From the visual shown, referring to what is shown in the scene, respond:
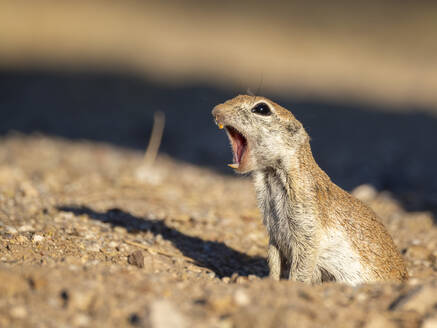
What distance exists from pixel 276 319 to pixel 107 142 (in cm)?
755

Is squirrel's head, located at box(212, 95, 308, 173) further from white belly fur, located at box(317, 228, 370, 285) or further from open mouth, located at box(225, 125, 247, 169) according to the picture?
white belly fur, located at box(317, 228, 370, 285)

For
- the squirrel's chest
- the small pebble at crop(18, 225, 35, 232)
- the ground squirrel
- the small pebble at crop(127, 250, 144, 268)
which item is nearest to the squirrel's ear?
the ground squirrel

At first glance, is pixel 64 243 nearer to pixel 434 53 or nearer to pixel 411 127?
pixel 411 127

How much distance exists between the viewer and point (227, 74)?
49.5 feet

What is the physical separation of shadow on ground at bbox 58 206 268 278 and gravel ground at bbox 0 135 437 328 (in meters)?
0.01

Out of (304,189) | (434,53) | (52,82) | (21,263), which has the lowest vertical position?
(52,82)

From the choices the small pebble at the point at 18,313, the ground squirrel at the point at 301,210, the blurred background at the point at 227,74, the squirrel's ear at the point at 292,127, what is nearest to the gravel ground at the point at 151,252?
the small pebble at the point at 18,313

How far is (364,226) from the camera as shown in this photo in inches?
156

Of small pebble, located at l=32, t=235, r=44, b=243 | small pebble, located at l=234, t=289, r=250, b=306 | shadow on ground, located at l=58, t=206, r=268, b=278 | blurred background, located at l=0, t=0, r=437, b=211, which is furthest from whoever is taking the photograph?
blurred background, located at l=0, t=0, r=437, b=211

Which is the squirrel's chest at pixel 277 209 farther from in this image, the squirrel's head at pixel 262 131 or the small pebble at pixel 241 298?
the small pebble at pixel 241 298

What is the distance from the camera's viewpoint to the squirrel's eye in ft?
13.2

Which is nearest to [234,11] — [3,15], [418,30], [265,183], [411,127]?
[418,30]

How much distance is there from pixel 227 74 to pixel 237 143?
11.1m

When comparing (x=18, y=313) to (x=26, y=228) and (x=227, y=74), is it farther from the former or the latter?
(x=227, y=74)
